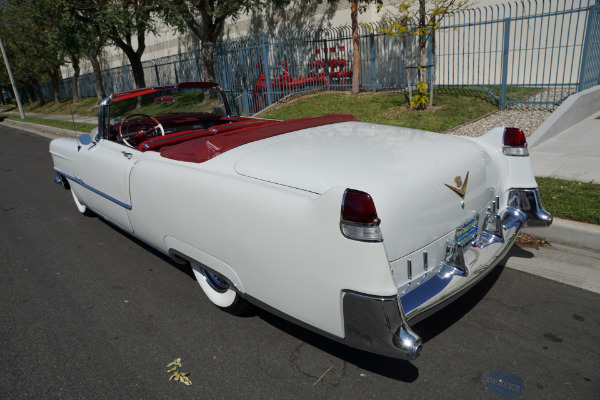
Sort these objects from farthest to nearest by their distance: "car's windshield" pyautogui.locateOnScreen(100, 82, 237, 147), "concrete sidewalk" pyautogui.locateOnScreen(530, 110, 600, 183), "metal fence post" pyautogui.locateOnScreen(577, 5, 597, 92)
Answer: "metal fence post" pyautogui.locateOnScreen(577, 5, 597, 92) → "concrete sidewalk" pyautogui.locateOnScreen(530, 110, 600, 183) → "car's windshield" pyautogui.locateOnScreen(100, 82, 237, 147)

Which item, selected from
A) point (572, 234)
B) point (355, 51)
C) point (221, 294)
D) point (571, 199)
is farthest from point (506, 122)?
point (221, 294)

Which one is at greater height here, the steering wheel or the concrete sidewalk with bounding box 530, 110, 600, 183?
the steering wheel

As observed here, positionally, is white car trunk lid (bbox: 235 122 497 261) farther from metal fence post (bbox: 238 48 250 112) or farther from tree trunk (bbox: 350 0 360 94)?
metal fence post (bbox: 238 48 250 112)

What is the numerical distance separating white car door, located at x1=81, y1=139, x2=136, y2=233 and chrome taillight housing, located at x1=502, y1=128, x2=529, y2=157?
9.67 ft

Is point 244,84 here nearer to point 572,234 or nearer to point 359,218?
point 572,234

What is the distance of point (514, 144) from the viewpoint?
3246mm

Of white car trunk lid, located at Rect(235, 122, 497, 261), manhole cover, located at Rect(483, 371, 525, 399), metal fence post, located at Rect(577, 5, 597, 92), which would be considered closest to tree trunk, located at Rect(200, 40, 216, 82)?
metal fence post, located at Rect(577, 5, 597, 92)

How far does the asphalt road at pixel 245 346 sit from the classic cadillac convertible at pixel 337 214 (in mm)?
374

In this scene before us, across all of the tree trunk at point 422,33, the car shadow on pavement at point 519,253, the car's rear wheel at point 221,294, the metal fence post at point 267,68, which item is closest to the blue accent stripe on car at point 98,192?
the car's rear wheel at point 221,294

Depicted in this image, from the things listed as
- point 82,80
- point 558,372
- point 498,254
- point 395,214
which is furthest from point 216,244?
point 82,80

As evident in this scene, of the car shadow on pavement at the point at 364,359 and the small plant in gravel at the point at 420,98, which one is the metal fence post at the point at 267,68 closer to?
the small plant in gravel at the point at 420,98

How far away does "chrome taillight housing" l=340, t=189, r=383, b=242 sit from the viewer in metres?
1.99

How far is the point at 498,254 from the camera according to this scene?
2.84 metres

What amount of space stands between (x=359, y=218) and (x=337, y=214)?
0.35 feet
